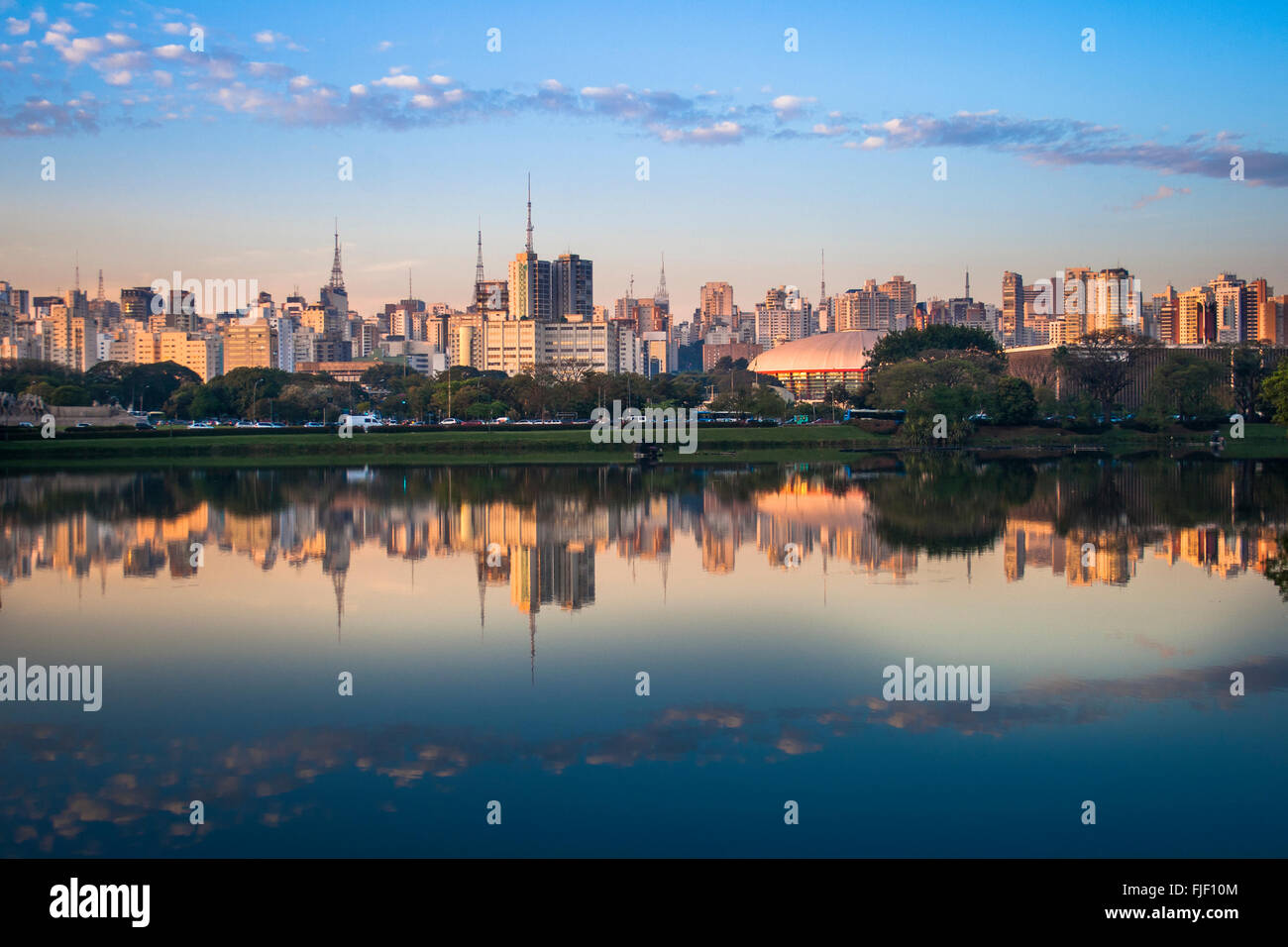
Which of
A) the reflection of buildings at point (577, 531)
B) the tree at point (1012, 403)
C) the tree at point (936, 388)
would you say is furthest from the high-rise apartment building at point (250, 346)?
the reflection of buildings at point (577, 531)

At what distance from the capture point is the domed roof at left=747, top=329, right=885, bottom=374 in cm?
12319

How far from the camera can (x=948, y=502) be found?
30094 mm

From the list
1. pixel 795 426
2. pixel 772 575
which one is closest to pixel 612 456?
pixel 795 426

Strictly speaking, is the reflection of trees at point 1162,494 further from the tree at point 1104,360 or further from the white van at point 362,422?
the white van at point 362,422

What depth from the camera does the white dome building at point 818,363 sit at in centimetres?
12112

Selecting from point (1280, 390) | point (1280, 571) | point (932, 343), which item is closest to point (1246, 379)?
point (932, 343)

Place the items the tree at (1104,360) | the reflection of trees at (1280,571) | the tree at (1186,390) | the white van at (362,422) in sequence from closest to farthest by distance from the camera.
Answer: the reflection of trees at (1280,571) < the white van at (362,422) < the tree at (1186,390) < the tree at (1104,360)

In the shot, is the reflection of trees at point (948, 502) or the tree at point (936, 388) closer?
the reflection of trees at point (948, 502)

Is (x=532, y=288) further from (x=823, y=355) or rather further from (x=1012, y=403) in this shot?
(x=1012, y=403)

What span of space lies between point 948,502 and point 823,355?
97.7 meters

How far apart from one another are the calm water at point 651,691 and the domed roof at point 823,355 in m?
99.5
